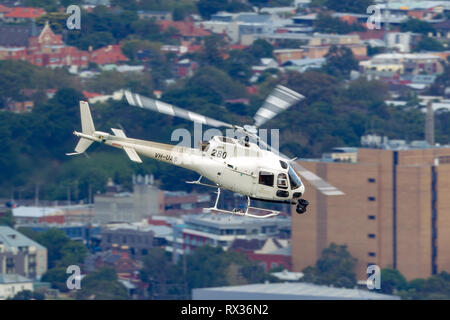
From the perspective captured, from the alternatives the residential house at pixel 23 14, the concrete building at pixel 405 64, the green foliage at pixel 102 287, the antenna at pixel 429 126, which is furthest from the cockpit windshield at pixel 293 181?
the concrete building at pixel 405 64

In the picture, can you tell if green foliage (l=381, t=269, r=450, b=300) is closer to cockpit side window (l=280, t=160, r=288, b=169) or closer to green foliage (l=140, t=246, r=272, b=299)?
green foliage (l=140, t=246, r=272, b=299)

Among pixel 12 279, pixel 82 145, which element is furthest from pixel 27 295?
pixel 82 145

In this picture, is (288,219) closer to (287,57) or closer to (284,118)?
(284,118)

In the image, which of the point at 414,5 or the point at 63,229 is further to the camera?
the point at 414,5

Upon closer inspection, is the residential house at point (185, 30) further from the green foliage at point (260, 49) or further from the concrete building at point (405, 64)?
the concrete building at point (405, 64)

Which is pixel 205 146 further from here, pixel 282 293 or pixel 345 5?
pixel 345 5

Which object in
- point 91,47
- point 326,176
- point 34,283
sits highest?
point 91,47
